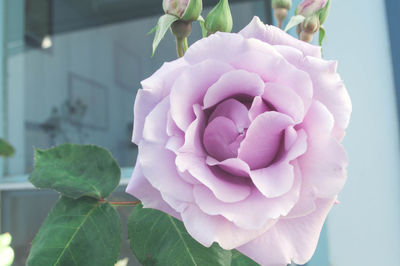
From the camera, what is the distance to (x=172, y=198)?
155mm

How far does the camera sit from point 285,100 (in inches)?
6.6

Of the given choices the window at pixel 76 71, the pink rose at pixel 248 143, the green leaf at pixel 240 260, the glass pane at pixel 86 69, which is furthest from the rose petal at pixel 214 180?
the glass pane at pixel 86 69

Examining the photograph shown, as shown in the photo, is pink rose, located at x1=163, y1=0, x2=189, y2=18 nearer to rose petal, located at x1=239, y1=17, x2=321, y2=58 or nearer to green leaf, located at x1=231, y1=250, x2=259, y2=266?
rose petal, located at x1=239, y1=17, x2=321, y2=58

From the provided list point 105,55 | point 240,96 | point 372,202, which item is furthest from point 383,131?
point 105,55

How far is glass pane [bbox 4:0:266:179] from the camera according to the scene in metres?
2.40

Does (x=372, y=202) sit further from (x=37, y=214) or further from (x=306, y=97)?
(x=37, y=214)

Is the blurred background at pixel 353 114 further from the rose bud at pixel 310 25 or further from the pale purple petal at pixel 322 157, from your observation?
the pale purple petal at pixel 322 157

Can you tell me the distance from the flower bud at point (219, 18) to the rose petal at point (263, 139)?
0.13m

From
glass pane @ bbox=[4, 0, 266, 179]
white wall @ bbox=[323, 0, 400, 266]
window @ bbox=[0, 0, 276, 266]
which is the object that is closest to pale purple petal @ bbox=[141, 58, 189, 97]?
white wall @ bbox=[323, 0, 400, 266]

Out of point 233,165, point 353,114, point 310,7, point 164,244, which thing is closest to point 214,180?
point 233,165

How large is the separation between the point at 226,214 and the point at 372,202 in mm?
432

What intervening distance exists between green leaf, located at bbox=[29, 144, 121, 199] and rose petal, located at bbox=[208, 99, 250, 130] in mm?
156

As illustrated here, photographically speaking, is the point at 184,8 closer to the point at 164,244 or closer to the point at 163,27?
the point at 163,27

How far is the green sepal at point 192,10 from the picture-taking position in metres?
0.26
